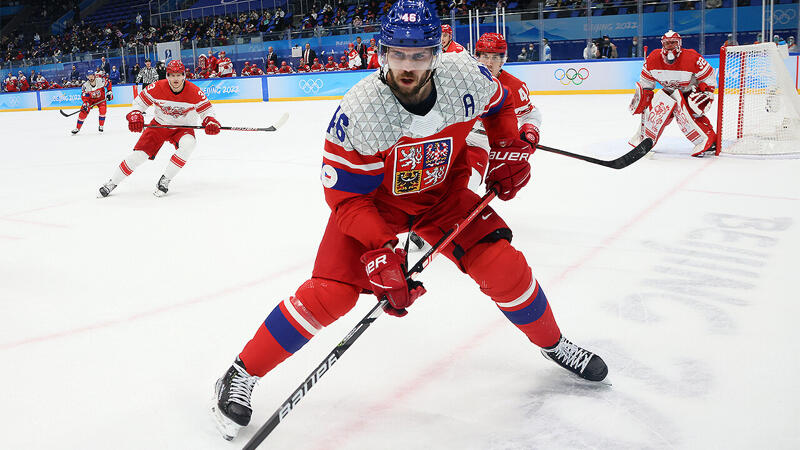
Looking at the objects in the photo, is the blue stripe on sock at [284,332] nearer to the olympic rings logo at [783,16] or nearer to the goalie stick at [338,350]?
the goalie stick at [338,350]

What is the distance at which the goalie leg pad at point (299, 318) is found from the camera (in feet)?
5.62

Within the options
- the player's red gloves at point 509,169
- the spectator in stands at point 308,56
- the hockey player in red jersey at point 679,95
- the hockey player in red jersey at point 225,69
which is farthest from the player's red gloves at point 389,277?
the hockey player in red jersey at point 225,69

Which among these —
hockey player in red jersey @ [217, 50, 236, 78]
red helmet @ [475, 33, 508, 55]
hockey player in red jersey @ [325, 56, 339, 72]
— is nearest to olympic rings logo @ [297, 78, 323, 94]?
hockey player in red jersey @ [325, 56, 339, 72]

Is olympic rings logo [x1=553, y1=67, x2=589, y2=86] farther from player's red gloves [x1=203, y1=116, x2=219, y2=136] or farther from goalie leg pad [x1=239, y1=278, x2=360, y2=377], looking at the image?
goalie leg pad [x1=239, y1=278, x2=360, y2=377]

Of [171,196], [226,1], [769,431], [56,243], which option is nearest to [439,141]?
[769,431]

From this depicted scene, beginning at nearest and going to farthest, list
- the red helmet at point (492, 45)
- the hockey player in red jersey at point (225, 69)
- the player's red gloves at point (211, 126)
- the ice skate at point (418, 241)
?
the ice skate at point (418, 241), the red helmet at point (492, 45), the player's red gloves at point (211, 126), the hockey player in red jersey at point (225, 69)

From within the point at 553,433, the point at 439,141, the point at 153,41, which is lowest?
the point at 553,433

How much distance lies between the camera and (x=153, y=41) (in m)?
21.2

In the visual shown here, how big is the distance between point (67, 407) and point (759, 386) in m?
1.90

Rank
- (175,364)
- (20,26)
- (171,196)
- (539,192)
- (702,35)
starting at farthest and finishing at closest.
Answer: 1. (20,26)
2. (702,35)
3. (171,196)
4. (539,192)
5. (175,364)

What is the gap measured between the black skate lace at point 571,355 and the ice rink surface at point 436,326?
66 mm

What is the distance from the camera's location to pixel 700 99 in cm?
577

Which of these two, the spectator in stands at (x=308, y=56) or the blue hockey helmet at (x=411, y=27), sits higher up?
the spectator in stands at (x=308, y=56)

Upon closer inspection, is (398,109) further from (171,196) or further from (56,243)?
(171,196)
